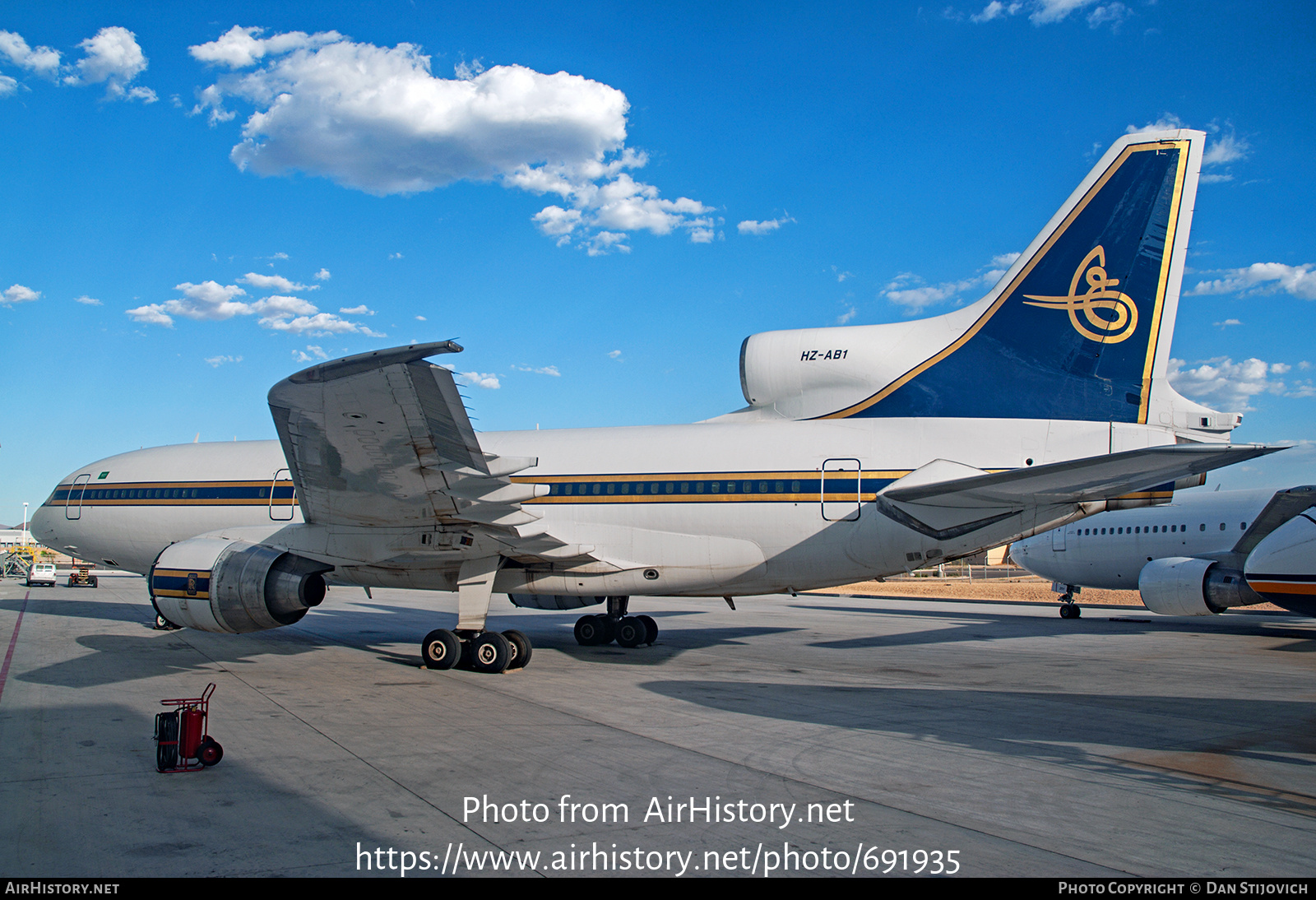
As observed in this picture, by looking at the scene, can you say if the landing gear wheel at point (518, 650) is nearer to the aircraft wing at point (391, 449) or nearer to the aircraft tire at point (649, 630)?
the aircraft wing at point (391, 449)

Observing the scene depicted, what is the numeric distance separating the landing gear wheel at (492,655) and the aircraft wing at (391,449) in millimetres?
1709

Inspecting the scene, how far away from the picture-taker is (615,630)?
16.2m

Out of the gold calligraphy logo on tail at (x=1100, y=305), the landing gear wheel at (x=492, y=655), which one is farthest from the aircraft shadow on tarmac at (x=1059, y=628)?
the gold calligraphy logo on tail at (x=1100, y=305)

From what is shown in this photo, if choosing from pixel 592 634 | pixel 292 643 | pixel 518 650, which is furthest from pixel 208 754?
pixel 292 643

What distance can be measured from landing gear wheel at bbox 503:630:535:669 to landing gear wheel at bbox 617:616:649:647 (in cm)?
355

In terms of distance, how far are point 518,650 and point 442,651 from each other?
47.8 inches

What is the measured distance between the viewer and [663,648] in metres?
16.0

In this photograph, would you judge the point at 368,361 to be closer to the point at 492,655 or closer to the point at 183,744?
the point at 183,744

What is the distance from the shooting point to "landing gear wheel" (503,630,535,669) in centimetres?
1253

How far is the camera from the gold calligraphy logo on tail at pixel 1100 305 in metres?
11.9

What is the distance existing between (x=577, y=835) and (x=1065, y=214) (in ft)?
38.4

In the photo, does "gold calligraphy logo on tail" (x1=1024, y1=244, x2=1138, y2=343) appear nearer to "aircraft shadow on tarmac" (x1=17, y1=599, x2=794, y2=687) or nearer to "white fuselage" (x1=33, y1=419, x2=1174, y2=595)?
"white fuselage" (x1=33, y1=419, x2=1174, y2=595)

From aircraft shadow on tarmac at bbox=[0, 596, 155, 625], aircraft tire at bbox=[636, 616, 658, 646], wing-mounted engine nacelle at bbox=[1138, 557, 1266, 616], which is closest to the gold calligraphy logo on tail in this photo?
aircraft tire at bbox=[636, 616, 658, 646]

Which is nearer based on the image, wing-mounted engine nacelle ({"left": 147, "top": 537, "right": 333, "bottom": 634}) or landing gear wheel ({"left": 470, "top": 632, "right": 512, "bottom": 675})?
wing-mounted engine nacelle ({"left": 147, "top": 537, "right": 333, "bottom": 634})
